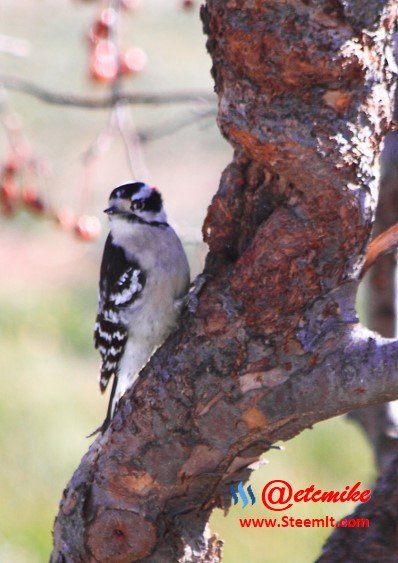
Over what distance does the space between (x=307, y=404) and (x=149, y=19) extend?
16163 mm

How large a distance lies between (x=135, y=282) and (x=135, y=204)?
1.10ft

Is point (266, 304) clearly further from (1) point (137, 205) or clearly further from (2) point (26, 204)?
(2) point (26, 204)

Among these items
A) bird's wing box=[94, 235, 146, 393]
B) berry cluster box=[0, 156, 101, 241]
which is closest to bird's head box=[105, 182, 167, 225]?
bird's wing box=[94, 235, 146, 393]

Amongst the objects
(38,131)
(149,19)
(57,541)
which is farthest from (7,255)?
(57,541)

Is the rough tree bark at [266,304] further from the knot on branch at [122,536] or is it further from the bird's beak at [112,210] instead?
the bird's beak at [112,210]

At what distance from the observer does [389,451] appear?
4.21 m

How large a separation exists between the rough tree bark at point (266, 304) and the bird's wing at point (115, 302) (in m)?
1.04

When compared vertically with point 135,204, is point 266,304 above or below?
below

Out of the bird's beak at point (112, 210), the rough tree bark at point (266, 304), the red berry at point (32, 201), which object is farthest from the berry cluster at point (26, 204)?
the rough tree bark at point (266, 304)

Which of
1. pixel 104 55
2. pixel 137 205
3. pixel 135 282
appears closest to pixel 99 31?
pixel 104 55

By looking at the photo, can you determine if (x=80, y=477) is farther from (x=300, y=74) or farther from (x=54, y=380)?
(x=54, y=380)

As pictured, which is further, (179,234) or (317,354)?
(179,234)

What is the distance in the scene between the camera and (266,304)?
115 inches

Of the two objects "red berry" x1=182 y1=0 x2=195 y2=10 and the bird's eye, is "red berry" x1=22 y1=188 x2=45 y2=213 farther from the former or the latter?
"red berry" x1=182 y1=0 x2=195 y2=10
